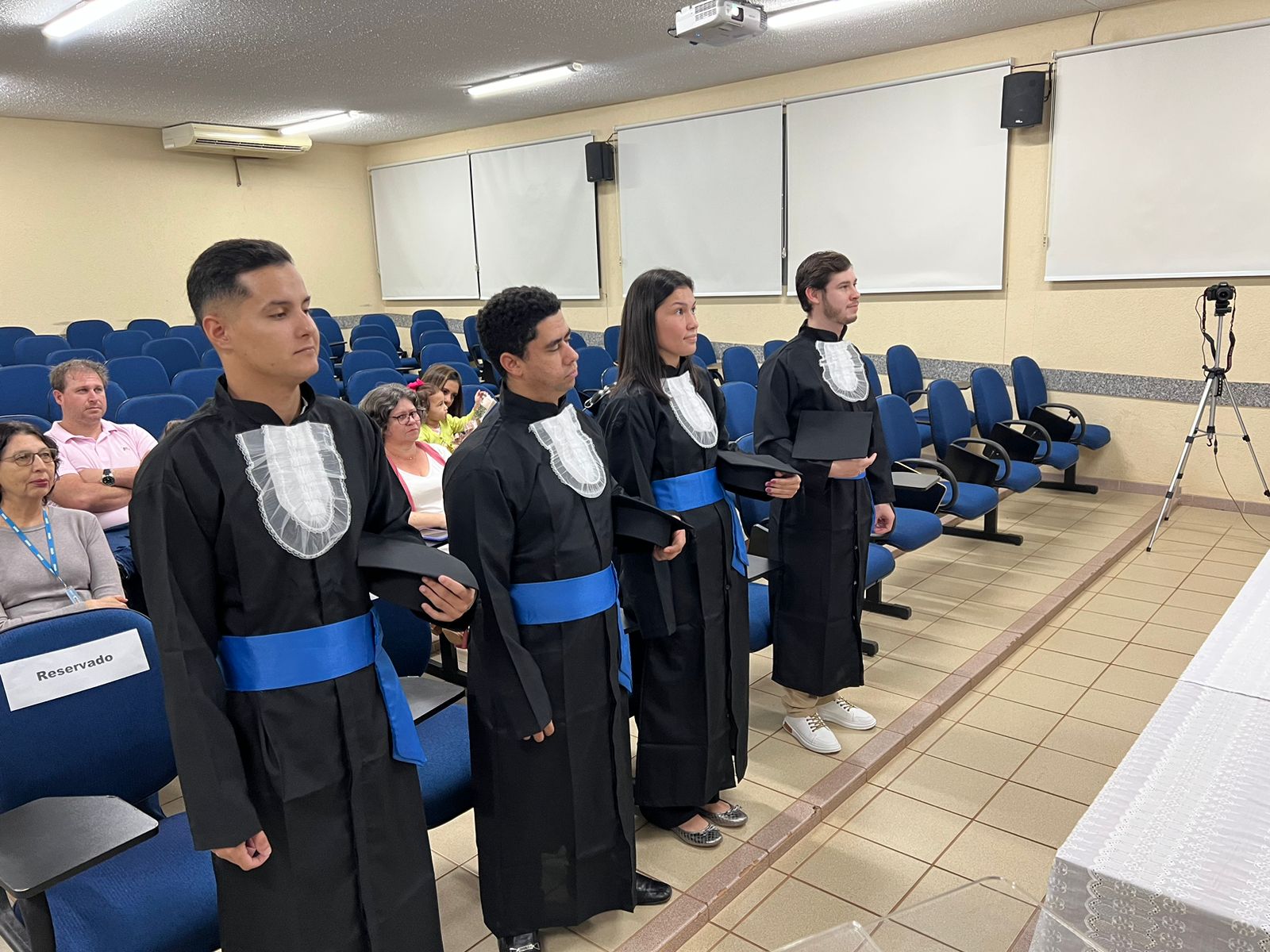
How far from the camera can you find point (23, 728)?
1.74 metres

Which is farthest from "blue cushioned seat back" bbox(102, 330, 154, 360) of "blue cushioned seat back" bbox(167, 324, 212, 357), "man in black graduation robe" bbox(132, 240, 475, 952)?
"man in black graduation robe" bbox(132, 240, 475, 952)

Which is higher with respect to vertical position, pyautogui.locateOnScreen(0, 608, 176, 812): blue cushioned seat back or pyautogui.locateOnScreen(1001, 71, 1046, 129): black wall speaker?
pyautogui.locateOnScreen(1001, 71, 1046, 129): black wall speaker

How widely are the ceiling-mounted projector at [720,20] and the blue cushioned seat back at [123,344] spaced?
5.18 m

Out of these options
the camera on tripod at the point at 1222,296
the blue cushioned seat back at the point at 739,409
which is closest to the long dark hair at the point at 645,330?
the blue cushioned seat back at the point at 739,409

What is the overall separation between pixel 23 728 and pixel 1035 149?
6442mm

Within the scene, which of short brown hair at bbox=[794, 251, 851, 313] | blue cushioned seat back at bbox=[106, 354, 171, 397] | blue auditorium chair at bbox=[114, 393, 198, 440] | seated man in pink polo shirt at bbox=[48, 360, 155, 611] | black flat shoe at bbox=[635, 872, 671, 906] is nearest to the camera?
black flat shoe at bbox=[635, 872, 671, 906]

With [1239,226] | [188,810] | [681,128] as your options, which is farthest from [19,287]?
[1239,226]

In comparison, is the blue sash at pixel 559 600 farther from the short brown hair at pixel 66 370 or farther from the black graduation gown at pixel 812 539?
the short brown hair at pixel 66 370

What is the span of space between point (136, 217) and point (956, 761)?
967cm

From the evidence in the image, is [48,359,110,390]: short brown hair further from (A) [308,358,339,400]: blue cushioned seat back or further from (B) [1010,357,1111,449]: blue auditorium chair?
(B) [1010,357,1111,449]: blue auditorium chair

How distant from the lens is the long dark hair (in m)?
2.30

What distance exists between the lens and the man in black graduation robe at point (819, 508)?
2803 millimetres

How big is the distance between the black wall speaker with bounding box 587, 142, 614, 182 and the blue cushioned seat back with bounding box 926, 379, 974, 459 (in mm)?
4626

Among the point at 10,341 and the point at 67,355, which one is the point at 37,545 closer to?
the point at 67,355
